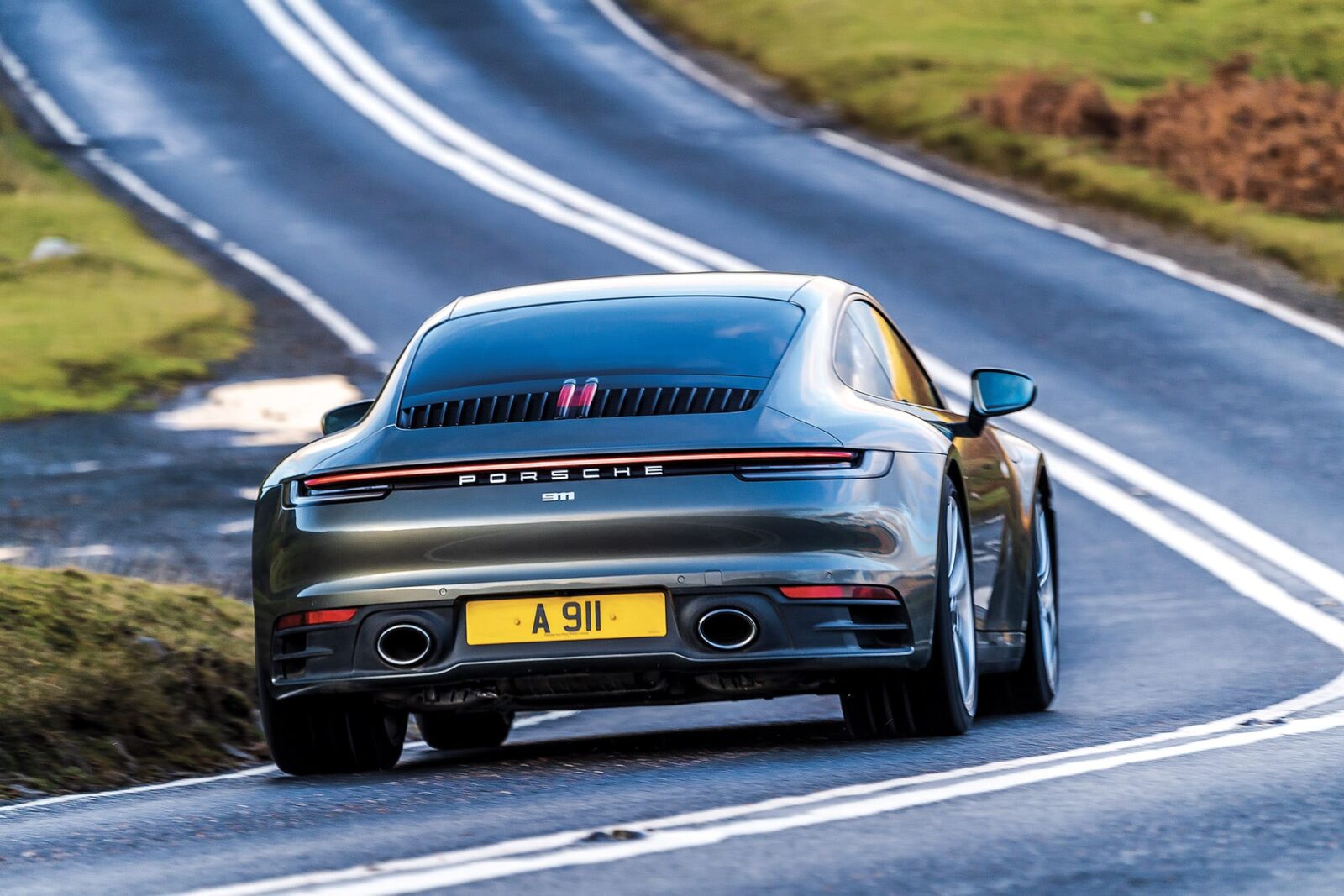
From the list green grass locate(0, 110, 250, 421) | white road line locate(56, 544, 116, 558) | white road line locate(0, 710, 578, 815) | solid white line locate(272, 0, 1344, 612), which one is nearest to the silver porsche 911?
white road line locate(0, 710, 578, 815)

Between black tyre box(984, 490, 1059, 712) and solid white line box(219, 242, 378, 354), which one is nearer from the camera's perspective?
black tyre box(984, 490, 1059, 712)

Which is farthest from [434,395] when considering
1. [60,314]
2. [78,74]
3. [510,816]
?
[78,74]

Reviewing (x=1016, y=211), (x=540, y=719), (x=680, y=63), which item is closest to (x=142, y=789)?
(x=540, y=719)

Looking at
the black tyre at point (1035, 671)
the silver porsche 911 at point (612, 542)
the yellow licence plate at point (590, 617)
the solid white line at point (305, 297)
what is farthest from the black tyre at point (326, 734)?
the solid white line at point (305, 297)

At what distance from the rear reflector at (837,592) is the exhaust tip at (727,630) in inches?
5.4

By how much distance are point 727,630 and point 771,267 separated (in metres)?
14.7

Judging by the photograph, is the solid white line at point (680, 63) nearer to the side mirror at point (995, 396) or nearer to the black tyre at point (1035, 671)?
the black tyre at point (1035, 671)

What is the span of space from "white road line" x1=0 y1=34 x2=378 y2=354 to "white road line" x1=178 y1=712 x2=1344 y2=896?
12.8 meters

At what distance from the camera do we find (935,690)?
7598 millimetres

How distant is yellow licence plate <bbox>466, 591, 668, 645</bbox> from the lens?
23.5 ft

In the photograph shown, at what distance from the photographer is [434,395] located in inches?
301

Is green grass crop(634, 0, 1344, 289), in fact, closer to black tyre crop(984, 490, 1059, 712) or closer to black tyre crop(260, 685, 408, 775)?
black tyre crop(984, 490, 1059, 712)

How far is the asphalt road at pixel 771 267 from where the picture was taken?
5.71 meters

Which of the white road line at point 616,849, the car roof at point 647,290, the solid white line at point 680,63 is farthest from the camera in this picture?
the solid white line at point 680,63
